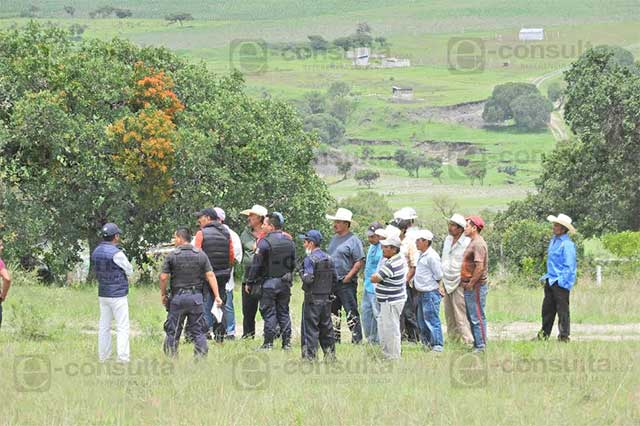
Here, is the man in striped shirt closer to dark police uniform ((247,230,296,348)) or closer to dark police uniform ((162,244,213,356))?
dark police uniform ((247,230,296,348))

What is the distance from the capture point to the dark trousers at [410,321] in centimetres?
1602

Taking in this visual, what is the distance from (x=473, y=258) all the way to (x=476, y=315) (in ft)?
2.33

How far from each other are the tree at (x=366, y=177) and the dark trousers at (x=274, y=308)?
13624cm

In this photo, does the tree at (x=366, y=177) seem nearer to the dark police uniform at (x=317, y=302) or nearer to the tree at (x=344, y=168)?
the tree at (x=344, y=168)

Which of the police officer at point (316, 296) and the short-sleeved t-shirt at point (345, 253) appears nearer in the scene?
the police officer at point (316, 296)

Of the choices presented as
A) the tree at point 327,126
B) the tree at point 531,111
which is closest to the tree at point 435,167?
the tree at point 327,126

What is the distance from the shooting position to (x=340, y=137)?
→ 186 meters

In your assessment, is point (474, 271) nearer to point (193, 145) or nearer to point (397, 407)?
point (397, 407)

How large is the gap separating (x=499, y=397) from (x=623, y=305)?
9069 mm

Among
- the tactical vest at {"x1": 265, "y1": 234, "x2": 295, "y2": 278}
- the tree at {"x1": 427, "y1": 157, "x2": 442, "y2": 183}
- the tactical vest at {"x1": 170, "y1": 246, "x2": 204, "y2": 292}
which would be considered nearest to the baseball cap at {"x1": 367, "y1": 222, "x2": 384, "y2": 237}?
the tactical vest at {"x1": 265, "y1": 234, "x2": 295, "y2": 278}

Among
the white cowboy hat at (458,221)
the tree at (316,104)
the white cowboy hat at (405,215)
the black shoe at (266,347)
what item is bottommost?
the tree at (316,104)

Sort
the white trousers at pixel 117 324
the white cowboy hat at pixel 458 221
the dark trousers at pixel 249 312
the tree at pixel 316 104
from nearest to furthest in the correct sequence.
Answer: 1. the white trousers at pixel 117 324
2. the white cowboy hat at pixel 458 221
3. the dark trousers at pixel 249 312
4. the tree at pixel 316 104

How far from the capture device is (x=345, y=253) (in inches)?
604

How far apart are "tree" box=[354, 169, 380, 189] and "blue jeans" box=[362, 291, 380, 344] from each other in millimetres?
135682
